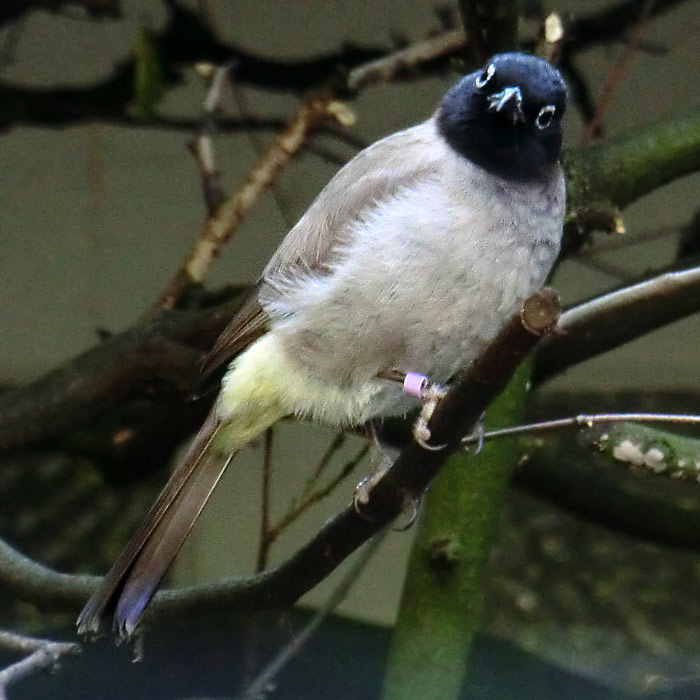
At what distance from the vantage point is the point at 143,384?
1.48 metres

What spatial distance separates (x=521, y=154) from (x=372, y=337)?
0.25m

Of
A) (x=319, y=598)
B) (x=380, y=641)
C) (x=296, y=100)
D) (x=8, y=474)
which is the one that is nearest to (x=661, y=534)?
(x=380, y=641)

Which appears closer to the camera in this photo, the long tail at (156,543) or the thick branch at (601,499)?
the long tail at (156,543)

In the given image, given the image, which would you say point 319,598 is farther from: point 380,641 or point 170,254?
point 170,254

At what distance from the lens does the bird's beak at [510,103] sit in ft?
3.41

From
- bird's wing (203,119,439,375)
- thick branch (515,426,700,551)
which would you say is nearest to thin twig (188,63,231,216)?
bird's wing (203,119,439,375)

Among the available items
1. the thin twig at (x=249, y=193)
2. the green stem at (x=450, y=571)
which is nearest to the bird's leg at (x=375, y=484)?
the green stem at (x=450, y=571)

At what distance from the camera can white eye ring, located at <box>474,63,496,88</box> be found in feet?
3.46

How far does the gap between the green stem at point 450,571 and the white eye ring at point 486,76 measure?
1.44 feet

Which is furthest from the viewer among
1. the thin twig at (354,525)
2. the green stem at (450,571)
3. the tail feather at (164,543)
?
the green stem at (450,571)

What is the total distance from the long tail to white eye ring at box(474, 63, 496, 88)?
1.56 feet

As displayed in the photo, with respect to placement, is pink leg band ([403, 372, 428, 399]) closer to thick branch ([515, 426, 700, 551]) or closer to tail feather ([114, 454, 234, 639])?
tail feather ([114, 454, 234, 639])

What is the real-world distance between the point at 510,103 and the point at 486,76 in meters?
0.05

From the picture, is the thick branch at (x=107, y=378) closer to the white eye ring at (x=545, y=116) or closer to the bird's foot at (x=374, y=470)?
the bird's foot at (x=374, y=470)
